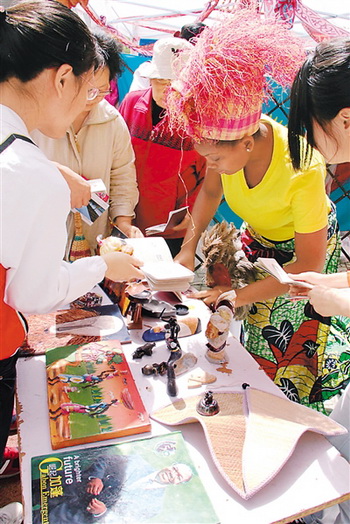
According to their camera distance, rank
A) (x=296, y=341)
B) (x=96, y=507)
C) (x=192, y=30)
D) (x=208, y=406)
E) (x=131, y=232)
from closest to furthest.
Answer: (x=96, y=507) < (x=208, y=406) < (x=296, y=341) < (x=131, y=232) < (x=192, y=30)

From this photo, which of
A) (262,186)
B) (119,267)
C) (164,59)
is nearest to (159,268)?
(119,267)

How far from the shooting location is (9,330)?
106 cm

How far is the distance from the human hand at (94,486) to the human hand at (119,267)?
21.3 inches

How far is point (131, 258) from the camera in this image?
130 centimetres

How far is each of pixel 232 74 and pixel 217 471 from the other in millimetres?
1011

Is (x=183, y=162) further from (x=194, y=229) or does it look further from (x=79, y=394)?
(x=79, y=394)

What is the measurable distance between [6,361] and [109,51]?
1287 millimetres

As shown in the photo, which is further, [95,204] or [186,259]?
[186,259]

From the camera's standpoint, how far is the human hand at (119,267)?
4.12 ft

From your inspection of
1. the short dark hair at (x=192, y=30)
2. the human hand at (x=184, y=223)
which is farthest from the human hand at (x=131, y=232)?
the short dark hair at (x=192, y=30)

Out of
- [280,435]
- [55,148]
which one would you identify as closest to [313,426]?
[280,435]

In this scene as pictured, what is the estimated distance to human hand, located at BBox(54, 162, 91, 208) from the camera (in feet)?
4.85

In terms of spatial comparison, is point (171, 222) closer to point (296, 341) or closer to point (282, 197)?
point (282, 197)

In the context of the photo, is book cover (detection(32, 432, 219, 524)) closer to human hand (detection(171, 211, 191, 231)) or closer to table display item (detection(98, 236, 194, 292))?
table display item (detection(98, 236, 194, 292))
